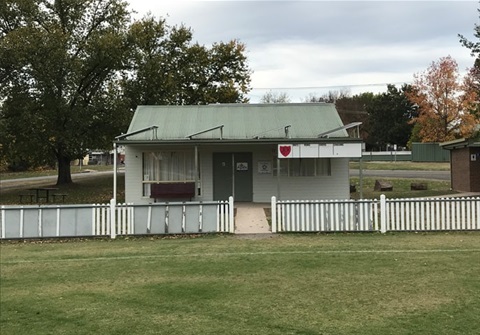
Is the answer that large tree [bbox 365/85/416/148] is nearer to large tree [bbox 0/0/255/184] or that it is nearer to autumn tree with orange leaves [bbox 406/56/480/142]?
autumn tree with orange leaves [bbox 406/56/480/142]

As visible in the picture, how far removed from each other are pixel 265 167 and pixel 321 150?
388 centimetres

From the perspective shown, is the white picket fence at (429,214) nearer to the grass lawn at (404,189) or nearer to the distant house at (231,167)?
the distant house at (231,167)

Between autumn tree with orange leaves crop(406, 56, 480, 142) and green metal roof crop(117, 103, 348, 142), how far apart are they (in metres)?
31.0

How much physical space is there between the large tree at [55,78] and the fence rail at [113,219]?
13522 millimetres

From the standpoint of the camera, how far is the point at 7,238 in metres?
11.8

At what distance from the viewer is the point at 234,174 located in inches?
772

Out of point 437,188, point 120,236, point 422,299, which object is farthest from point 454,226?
point 437,188

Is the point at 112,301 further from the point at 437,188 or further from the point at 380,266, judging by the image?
the point at 437,188

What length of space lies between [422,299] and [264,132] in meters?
13.6

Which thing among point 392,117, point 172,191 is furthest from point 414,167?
point 392,117

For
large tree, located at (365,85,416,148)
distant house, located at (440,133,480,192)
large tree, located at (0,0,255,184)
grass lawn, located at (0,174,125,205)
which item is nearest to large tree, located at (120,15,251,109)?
large tree, located at (0,0,255,184)

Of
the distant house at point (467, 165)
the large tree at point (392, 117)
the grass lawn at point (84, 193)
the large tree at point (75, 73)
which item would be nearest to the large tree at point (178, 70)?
the large tree at point (75, 73)

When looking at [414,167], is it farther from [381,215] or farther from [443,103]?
[381,215]

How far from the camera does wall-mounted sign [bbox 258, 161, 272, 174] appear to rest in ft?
64.2
